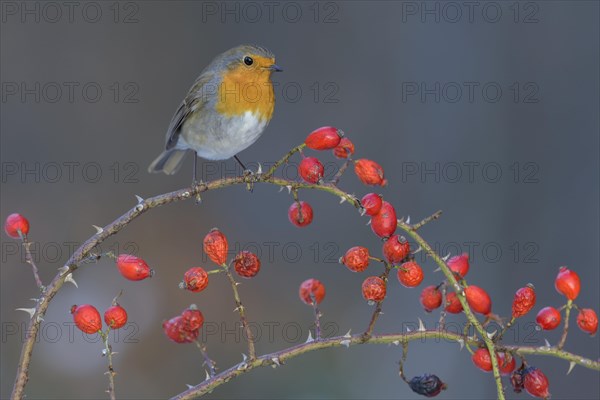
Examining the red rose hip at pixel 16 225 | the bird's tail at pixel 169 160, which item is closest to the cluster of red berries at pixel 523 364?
the red rose hip at pixel 16 225

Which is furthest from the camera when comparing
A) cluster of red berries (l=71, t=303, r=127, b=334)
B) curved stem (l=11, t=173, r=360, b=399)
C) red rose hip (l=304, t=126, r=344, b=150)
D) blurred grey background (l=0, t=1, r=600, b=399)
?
blurred grey background (l=0, t=1, r=600, b=399)

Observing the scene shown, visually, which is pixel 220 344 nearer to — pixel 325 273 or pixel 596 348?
pixel 325 273

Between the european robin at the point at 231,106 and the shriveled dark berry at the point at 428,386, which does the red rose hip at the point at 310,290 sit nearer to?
the shriveled dark berry at the point at 428,386

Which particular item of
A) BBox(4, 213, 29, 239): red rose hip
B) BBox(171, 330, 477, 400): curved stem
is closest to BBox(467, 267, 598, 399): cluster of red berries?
BBox(171, 330, 477, 400): curved stem

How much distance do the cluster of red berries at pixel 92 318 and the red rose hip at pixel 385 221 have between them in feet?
1.53

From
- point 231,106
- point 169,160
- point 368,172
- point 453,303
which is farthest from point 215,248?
point 169,160

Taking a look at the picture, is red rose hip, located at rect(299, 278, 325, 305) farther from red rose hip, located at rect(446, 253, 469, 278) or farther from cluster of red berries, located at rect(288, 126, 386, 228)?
red rose hip, located at rect(446, 253, 469, 278)

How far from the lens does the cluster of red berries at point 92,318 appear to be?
53.4 inches

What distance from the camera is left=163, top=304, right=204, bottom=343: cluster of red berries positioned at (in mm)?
1416

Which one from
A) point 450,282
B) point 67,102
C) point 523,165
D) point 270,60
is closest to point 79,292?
point 67,102

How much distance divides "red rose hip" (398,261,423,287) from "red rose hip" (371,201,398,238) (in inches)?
2.6

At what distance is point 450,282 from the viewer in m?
1.34

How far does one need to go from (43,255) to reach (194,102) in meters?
1.64

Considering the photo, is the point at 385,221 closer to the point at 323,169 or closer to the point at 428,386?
the point at 323,169
